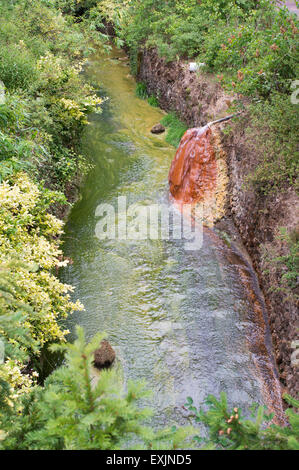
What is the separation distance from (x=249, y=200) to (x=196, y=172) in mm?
2040

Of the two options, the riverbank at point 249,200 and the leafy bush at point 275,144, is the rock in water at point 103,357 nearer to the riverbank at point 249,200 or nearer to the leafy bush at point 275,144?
the riverbank at point 249,200

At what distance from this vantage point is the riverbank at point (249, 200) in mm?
5816

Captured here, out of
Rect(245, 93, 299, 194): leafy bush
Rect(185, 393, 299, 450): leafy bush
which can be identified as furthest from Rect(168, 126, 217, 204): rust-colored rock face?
Rect(185, 393, 299, 450): leafy bush

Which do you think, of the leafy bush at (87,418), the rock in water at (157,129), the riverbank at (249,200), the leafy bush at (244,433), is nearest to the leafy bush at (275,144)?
the riverbank at (249,200)

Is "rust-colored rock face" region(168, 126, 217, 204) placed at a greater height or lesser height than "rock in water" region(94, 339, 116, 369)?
greater

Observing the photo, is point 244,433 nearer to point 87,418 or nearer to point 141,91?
point 87,418

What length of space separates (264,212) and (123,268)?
2964 mm

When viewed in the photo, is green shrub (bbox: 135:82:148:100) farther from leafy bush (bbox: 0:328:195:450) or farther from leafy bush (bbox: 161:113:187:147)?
leafy bush (bbox: 0:328:195:450)

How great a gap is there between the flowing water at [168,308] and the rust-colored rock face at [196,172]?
1.47 ft

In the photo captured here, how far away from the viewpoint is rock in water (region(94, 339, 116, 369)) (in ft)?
18.7

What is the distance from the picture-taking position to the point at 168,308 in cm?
684

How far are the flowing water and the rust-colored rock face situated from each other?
0.45 meters

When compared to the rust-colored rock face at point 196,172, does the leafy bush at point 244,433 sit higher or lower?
lower

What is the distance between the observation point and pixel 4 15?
1178 cm
